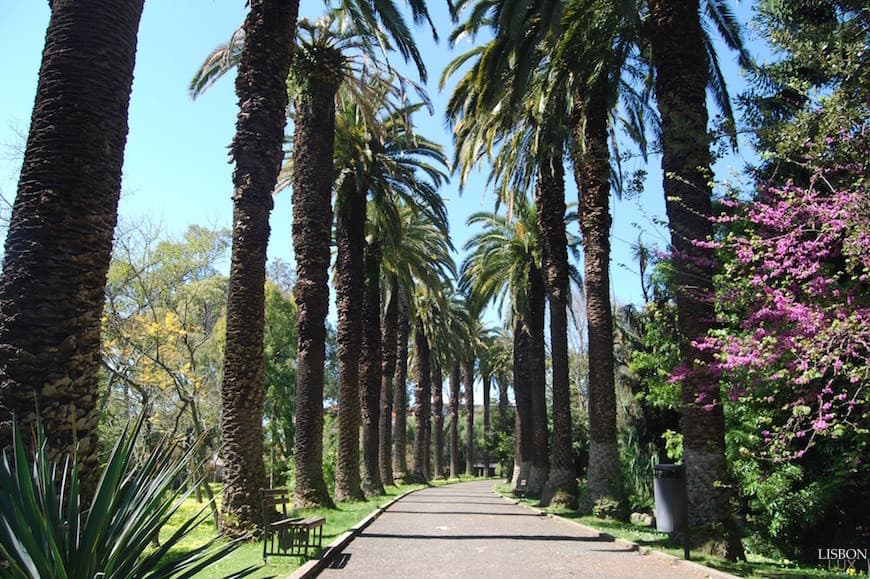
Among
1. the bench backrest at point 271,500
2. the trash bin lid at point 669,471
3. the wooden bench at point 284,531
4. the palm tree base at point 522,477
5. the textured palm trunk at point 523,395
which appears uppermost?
the textured palm trunk at point 523,395

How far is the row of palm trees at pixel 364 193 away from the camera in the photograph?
5.86 metres

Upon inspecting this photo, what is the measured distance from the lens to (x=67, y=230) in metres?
5.85

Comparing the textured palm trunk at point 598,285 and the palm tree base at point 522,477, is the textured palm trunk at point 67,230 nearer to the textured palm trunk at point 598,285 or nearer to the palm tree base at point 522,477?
the textured palm trunk at point 598,285

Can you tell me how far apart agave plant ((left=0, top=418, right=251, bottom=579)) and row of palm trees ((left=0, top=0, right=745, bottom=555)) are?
36.3 inches

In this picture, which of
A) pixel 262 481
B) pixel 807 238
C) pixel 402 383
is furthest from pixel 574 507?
pixel 402 383

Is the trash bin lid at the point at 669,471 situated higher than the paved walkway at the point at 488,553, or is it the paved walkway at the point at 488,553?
the trash bin lid at the point at 669,471

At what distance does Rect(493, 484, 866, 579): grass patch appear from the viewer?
28.5 ft

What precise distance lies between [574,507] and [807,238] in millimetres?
12738

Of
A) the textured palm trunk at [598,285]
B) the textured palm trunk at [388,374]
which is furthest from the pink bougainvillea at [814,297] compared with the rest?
the textured palm trunk at [388,374]

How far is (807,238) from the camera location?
348 inches

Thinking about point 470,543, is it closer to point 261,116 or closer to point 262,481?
point 262,481

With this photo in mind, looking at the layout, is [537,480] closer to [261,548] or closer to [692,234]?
[692,234]

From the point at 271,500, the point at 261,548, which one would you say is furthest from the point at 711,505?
the point at 261,548

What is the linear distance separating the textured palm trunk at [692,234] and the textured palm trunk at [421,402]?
27.7 metres
